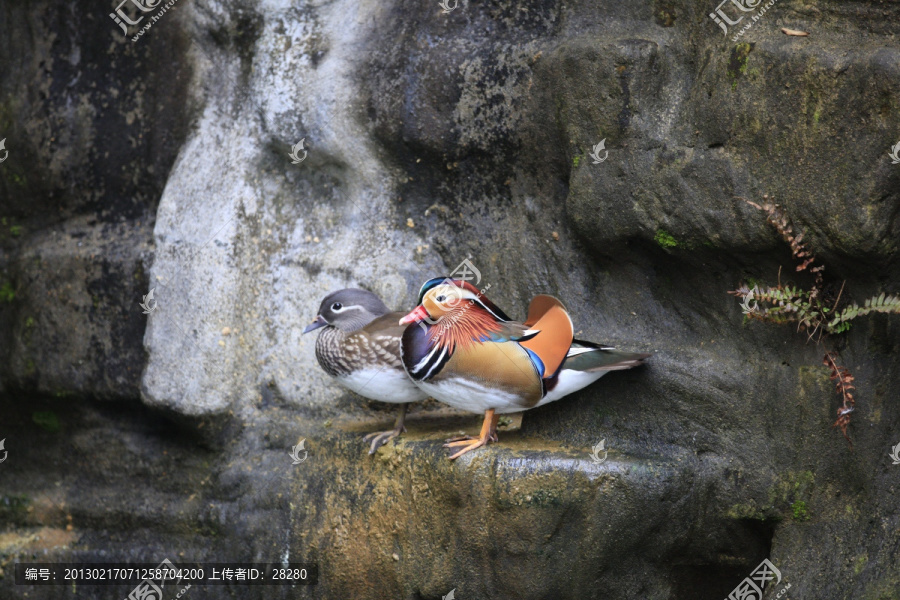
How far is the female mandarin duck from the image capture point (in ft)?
13.8

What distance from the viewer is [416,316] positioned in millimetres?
4242

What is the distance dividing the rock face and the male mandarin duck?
25 centimetres

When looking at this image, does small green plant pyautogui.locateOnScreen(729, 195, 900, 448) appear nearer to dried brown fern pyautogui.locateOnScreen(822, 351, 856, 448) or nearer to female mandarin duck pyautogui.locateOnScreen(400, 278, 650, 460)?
dried brown fern pyautogui.locateOnScreen(822, 351, 856, 448)

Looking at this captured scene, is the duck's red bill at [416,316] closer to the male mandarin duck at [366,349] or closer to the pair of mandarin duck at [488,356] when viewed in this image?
the pair of mandarin duck at [488,356]

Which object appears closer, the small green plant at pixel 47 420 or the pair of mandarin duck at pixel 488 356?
the pair of mandarin duck at pixel 488 356

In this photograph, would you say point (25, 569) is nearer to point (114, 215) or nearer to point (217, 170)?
point (114, 215)

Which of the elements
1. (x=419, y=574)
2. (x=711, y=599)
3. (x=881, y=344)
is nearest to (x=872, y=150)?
(x=881, y=344)

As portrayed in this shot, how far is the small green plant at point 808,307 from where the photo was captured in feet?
12.9

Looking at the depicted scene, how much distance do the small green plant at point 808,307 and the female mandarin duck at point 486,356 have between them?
0.58 m

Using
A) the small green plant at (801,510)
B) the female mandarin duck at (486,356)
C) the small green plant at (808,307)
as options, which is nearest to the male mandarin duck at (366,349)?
the female mandarin duck at (486,356)

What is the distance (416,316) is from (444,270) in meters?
1.11

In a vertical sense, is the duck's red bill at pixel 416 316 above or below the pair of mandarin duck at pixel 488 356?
above

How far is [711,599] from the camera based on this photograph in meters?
4.54

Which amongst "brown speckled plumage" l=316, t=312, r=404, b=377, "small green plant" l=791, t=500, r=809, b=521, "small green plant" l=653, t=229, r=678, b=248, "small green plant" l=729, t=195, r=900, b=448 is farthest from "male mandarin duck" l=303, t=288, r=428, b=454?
"small green plant" l=791, t=500, r=809, b=521
